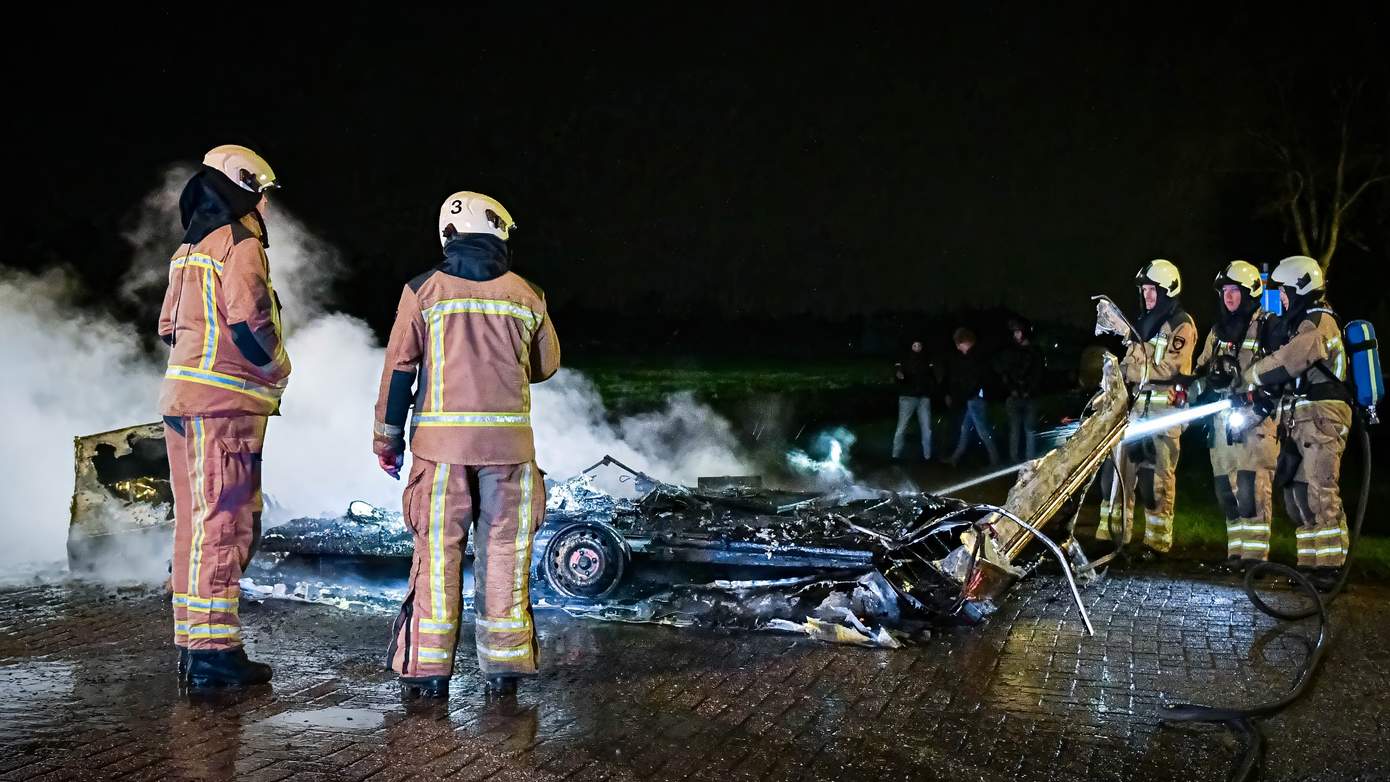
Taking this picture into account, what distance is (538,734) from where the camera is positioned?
13.7ft

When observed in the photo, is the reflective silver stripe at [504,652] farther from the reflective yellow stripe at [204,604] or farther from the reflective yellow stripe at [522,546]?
the reflective yellow stripe at [204,604]

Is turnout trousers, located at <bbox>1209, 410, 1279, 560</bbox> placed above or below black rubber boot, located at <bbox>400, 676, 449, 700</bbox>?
above

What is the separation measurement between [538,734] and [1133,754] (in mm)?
2149

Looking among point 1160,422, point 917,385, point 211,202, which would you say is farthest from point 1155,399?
point 211,202

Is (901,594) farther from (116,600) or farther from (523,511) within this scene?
(116,600)

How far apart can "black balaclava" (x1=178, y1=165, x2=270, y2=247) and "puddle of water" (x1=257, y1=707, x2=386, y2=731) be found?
198 centimetres

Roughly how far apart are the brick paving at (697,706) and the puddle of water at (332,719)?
0.05ft

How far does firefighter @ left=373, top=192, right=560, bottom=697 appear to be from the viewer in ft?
15.1

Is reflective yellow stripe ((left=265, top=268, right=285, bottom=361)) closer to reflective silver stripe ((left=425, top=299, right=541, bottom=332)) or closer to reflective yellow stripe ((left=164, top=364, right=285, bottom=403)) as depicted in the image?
reflective yellow stripe ((left=164, top=364, right=285, bottom=403))

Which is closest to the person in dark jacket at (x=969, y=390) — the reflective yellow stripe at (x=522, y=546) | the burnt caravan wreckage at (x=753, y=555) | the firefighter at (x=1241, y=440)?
the firefighter at (x=1241, y=440)

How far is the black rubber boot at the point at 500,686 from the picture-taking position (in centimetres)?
471

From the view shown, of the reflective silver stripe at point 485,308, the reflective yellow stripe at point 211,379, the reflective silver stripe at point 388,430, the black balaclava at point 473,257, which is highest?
the black balaclava at point 473,257

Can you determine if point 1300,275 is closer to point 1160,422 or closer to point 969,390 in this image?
point 1160,422

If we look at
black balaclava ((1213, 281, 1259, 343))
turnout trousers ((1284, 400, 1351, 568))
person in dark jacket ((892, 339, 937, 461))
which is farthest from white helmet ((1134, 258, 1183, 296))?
person in dark jacket ((892, 339, 937, 461))
